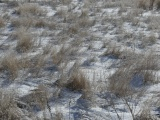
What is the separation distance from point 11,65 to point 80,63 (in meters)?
1.10

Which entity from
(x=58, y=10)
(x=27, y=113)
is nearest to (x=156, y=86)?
(x=27, y=113)

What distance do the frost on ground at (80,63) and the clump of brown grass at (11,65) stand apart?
15 mm

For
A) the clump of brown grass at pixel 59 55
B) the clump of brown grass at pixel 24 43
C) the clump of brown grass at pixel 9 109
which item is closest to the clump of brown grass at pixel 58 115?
the clump of brown grass at pixel 9 109

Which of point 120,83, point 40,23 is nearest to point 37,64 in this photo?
point 120,83

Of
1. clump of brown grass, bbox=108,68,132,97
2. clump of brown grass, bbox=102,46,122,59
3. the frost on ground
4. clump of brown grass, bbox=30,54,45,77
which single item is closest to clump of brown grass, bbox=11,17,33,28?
the frost on ground

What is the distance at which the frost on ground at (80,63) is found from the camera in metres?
3.98

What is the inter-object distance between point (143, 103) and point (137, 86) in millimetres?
567

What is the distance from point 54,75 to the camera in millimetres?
5078

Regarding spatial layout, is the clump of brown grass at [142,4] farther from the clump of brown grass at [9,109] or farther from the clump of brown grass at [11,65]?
the clump of brown grass at [9,109]

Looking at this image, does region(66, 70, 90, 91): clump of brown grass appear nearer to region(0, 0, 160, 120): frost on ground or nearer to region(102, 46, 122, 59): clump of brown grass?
region(0, 0, 160, 120): frost on ground

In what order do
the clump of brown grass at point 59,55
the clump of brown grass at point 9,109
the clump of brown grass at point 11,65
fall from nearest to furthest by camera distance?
the clump of brown grass at point 9,109 → the clump of brown grass at point 11,65 → the clump of brown grass at point 59,55

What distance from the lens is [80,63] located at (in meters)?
5.62

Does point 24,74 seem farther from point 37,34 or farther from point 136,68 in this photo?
point 37,34

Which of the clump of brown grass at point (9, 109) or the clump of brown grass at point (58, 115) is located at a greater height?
the clump of brown grass at point (9, 109)
